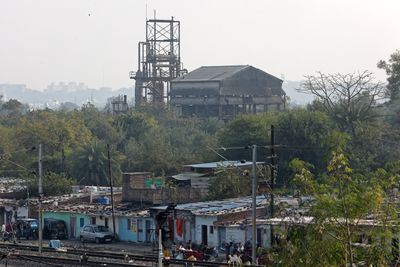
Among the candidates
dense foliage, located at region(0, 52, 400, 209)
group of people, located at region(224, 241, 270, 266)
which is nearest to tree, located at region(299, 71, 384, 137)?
dense foliage, located at region(0, 52, 400, 209)

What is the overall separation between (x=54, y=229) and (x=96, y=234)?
3.53 meters

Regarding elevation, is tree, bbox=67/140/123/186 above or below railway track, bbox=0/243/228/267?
above

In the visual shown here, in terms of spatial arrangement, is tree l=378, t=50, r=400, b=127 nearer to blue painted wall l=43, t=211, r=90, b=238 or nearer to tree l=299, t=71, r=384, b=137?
tree l=299, t=71, r=384, b=137

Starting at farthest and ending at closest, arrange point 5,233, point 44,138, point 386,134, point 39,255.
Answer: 1. point 44,138
2. point 386,134
3. point 5,233
4. point 39,255

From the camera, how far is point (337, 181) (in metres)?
17.0

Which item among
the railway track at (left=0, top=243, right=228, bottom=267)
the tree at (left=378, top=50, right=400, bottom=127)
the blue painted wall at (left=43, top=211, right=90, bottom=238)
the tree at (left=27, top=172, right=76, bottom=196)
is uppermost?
the tree at (left=378, top=50, right=400, bottom=127)

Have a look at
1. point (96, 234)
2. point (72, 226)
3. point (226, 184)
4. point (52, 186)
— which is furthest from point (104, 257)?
point (52, 186)

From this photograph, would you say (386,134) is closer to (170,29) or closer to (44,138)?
(44,138)

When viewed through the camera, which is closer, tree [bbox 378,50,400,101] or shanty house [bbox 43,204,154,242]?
shanty house [bbox 43,204,154,242]

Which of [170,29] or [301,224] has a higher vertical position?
[170,29]

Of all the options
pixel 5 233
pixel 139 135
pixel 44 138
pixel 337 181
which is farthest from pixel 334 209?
pixel 139 135

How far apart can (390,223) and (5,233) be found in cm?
2932

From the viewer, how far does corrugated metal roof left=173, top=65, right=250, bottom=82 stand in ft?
283

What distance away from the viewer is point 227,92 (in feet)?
279
